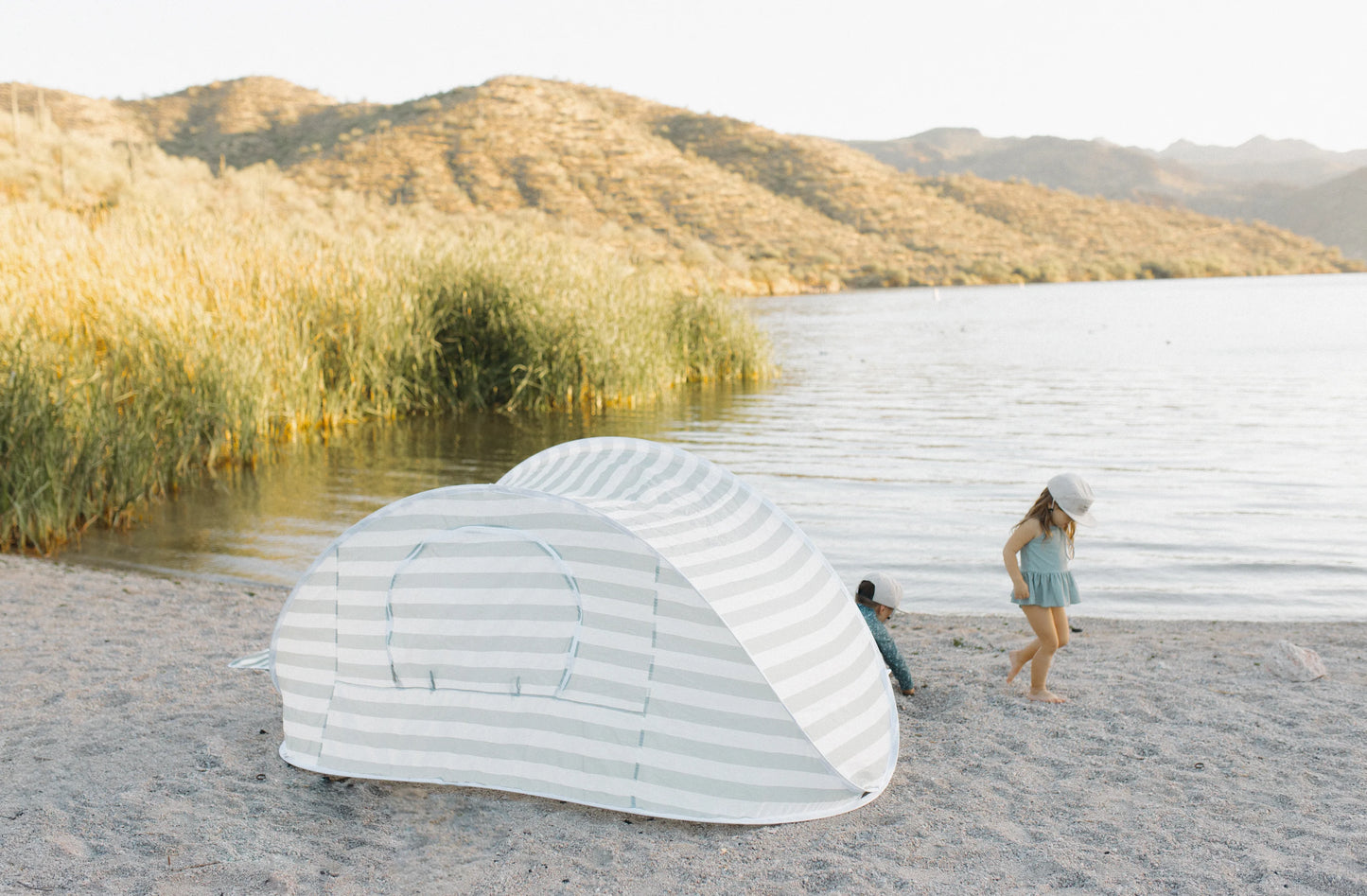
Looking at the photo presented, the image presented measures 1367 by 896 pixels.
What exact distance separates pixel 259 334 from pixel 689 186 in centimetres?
5745

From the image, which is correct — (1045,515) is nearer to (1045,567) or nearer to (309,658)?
(1045,567)

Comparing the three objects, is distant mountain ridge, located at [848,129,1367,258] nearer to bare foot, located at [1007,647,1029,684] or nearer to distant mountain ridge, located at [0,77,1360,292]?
distant mountain ridge, located at [0,77,1360,292]

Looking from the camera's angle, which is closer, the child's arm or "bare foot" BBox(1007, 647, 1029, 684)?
the child's arm

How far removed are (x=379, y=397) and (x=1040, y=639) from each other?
11745 mm

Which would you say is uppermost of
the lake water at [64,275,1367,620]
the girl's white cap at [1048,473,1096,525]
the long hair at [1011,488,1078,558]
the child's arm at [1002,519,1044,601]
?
the girl's white cap at [1048,473,1096,525]

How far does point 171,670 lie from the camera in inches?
202

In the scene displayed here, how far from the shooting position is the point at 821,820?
3.57 m

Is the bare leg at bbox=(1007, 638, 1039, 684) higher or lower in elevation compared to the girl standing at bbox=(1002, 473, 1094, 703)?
lower

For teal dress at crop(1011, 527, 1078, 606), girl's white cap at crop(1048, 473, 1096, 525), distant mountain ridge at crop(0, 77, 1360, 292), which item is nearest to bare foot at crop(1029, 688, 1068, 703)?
teal dress at crop(1011, 527, 1078, 606)

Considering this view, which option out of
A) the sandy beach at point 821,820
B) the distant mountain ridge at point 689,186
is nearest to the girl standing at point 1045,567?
the sandy beach at point 821,820

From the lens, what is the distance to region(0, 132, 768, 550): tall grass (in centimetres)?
873

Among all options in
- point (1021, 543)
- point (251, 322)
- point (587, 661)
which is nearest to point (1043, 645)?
point (1021, 543)

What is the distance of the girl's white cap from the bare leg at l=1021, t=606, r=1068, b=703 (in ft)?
1.53

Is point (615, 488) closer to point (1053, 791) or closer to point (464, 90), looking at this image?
point (1053, 791)
